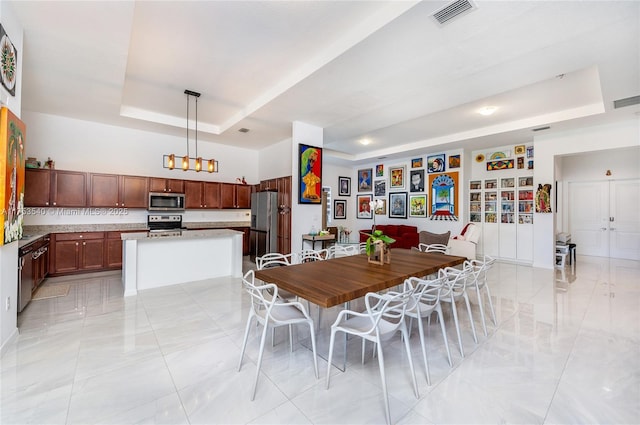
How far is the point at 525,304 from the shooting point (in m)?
3.82

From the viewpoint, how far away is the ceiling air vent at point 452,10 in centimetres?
223

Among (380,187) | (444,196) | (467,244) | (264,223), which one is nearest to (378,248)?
(467,244)

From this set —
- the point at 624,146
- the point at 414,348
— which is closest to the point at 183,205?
the point at 414,348

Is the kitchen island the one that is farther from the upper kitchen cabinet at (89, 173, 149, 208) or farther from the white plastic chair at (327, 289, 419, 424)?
the white plastic chair at (327, 289, 419, 424)

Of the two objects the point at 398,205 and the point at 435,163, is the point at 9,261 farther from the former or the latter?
the point at 435,163

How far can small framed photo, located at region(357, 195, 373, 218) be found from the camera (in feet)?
31.5

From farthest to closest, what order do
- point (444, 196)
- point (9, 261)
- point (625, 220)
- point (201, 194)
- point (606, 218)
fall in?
point (444, 196), point (606, 218), point (625, 220), point (201, 194), point (9, 261)

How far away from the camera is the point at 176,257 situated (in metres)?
4.66

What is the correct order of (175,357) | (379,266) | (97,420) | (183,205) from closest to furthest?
(97,420) → (175,357) → (379,266) → (183,205)

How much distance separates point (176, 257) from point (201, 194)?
7.23 ft

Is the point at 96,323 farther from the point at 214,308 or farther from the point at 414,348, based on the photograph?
the point at 414,348

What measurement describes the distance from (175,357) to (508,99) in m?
5.75

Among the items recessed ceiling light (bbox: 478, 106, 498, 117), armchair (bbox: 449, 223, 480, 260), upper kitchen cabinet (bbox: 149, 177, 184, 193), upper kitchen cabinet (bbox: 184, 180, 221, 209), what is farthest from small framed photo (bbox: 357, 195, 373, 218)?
upper kitchen cabinet (bbox: 149, 177, 184, 193)

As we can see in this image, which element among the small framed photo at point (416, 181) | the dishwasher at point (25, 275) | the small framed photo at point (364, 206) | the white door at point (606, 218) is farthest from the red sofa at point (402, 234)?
the dishwasher at point (25, 275)
